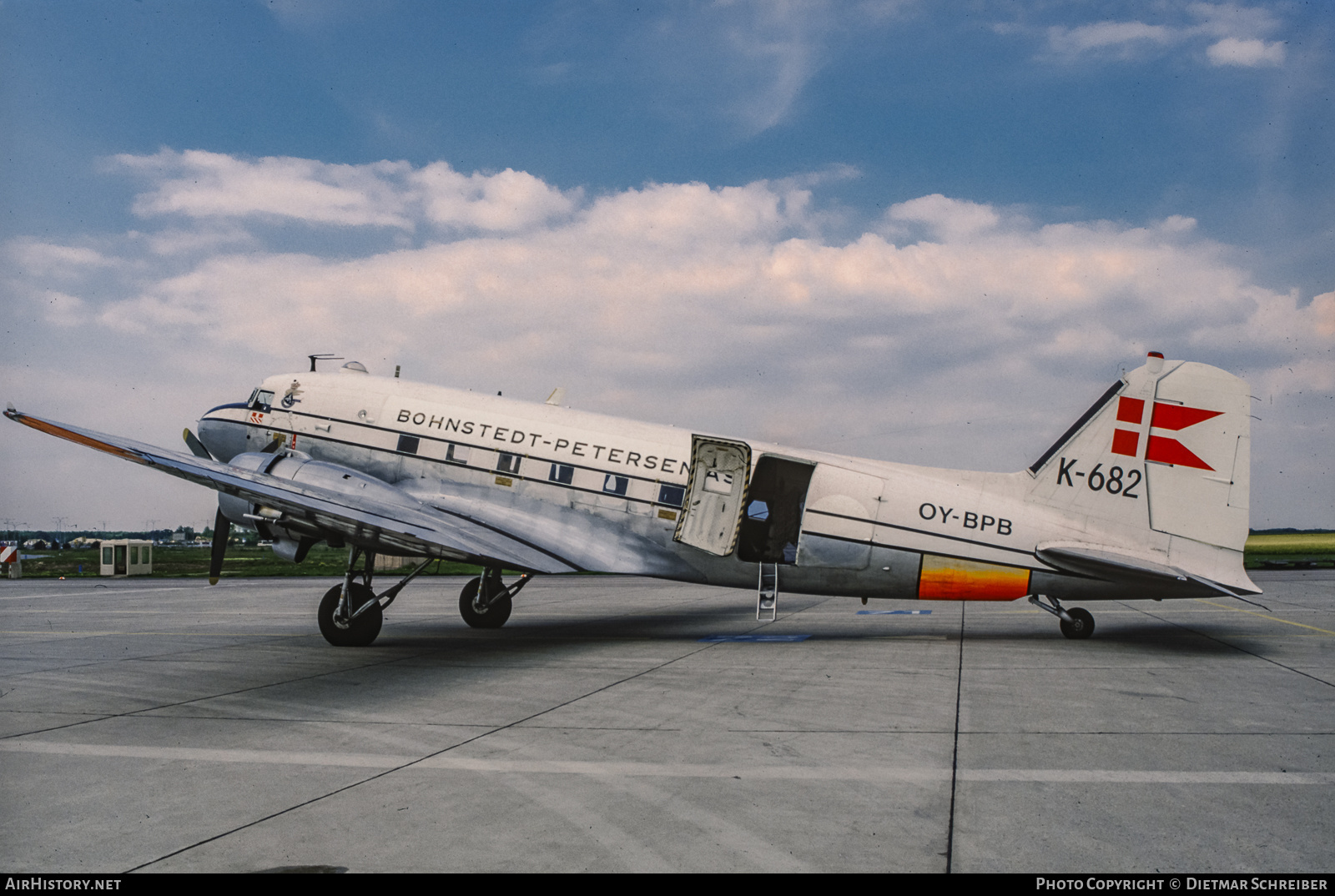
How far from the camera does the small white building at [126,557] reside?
3612 centimetres

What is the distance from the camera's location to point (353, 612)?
12445 mm

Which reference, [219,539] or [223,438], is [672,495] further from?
[223,438]

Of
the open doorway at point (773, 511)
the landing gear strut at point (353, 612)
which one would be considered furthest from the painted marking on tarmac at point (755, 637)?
the landing gear strut at point (353, 612)

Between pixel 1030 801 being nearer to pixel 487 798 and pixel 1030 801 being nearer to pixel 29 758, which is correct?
pixel 487 798

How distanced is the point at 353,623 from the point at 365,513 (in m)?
2.27

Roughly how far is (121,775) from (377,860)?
2881 mm

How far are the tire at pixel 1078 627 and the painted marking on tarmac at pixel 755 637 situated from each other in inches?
152

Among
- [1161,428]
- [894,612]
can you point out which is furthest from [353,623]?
[1161,428]

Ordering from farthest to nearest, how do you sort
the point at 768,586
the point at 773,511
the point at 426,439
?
the point at 773,511 < the point at 426,439 < the point at 768,586

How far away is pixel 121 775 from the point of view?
6012 millimetres

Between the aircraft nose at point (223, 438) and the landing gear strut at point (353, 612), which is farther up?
the aircraft nose at point (223, 438)

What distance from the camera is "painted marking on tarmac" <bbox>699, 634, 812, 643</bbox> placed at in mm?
13398

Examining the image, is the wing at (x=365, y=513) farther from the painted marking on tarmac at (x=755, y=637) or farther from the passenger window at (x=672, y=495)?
the painted marking on tarmac at (x=755, y=637)

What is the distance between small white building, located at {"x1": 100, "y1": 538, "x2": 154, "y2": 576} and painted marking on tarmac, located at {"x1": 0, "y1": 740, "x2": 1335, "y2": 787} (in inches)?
1363
